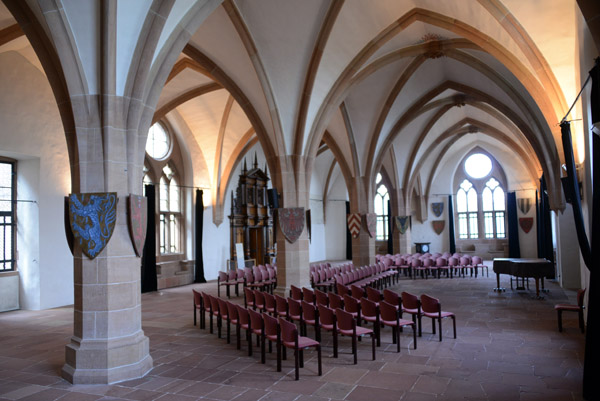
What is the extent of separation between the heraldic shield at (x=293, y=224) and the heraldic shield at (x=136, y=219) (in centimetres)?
510

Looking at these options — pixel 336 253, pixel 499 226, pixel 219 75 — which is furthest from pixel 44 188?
pixel 499 226

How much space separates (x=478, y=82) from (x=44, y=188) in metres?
13.6

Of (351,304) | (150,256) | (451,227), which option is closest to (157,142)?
(150,256)

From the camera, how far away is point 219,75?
1054cm

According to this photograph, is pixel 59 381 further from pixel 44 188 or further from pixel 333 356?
pixel 44 188

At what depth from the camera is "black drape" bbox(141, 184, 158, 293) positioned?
13.6m

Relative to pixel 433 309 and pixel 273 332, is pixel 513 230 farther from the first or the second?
pixel 273 332

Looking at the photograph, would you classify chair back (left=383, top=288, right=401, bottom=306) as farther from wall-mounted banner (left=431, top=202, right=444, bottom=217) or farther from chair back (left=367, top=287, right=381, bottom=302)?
wall-mounted banner (left=431, top=202, right=444, bottom=217)

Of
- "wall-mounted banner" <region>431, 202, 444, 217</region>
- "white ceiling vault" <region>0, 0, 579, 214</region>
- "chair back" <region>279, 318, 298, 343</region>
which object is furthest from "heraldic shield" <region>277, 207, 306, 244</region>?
"wall-mounted banner" <region>431, 202, 444, 217</region>

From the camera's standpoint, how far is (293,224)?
34.9 feet

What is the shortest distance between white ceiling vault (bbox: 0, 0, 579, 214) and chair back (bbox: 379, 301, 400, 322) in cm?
497

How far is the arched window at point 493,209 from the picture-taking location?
24.2 m

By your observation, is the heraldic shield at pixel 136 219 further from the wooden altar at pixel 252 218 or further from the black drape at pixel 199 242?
the wooden altar at pixel 252 218

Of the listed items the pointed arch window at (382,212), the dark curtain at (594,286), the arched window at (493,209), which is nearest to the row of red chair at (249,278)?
the dark curtain at (594,286)
